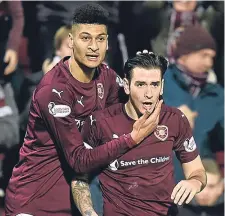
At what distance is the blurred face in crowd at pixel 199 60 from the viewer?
341 inches

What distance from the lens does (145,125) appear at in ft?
19.6

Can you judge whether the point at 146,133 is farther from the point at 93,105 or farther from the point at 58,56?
the point at 58,56

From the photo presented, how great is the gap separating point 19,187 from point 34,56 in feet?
7.43

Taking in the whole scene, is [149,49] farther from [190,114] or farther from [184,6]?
[190,114]

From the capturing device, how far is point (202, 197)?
8688mm

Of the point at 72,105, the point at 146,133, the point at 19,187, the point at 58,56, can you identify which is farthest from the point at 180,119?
the point at 58,56

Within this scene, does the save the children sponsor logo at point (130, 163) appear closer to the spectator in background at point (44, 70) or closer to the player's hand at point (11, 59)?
the spectator in background at point (44, 70)

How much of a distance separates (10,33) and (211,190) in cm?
240

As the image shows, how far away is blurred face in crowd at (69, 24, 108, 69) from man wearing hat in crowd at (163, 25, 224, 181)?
2.40 m

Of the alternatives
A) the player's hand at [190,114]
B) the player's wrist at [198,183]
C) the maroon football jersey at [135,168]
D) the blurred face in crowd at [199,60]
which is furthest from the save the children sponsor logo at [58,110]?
the blurred face in crowd at [199,60]

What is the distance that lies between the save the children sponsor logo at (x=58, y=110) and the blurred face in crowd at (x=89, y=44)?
12.5 inches

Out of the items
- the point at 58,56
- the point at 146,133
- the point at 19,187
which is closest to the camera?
the point at 146,133

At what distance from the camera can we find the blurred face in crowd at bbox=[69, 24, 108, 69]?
6035mm

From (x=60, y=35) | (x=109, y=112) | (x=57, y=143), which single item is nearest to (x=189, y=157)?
(x=109, y=112)
